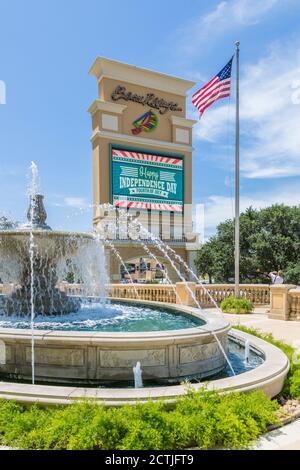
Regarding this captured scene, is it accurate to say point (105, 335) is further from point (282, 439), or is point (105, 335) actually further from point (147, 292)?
point (147, 292)

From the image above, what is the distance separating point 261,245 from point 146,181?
580 inches

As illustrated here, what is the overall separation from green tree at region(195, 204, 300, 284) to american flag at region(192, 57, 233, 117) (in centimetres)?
1726

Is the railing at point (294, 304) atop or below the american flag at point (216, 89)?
below

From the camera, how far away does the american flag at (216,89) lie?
1606 centimetres

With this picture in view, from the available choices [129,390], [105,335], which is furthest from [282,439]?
[105,335]

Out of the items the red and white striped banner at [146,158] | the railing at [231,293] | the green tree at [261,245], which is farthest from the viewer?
the red and white striped banner at [146,158]

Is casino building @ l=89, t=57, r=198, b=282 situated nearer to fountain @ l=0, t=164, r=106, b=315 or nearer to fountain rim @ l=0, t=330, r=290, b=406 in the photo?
fountain @ l=0, t=164, r=106, b=315

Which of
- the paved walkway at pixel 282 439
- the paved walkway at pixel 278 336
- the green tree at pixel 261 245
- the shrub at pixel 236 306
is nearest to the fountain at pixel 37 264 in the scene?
the paved walkway at pixel 278 336

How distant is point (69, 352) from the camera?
5.69m

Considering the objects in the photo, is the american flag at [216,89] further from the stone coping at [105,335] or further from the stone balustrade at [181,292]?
the stone coping at [105,335]

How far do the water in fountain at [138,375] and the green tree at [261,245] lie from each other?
25.2 m
